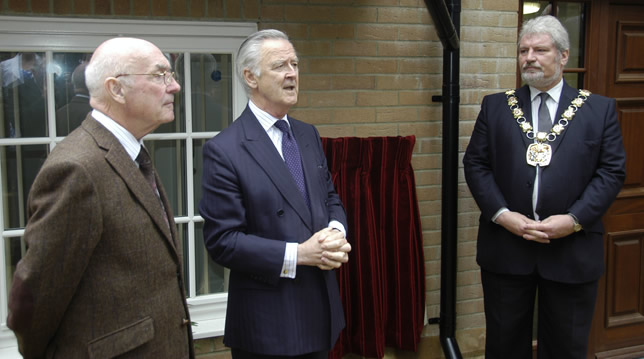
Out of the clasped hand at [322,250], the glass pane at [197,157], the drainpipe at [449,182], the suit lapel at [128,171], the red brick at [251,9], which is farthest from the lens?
the drainpipe at [449,182]

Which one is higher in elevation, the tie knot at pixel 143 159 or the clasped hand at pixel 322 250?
the tie knot at pixel 143 159

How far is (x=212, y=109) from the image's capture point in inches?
126

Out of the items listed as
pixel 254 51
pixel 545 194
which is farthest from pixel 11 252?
pixel 545 194

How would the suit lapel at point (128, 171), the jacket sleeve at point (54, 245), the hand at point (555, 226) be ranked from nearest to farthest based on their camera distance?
the jacket sleeve at point (54, 245) → the suit lapel at point (128, 171) → the hand at point (555, 226)

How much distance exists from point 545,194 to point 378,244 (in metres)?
0.96

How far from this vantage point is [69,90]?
2932 millimetres

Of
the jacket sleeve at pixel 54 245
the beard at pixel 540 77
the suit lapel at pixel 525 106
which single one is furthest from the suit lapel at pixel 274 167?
the beard at pixel 540 77

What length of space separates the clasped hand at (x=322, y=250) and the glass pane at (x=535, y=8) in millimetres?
2272

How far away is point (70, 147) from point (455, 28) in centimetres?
225

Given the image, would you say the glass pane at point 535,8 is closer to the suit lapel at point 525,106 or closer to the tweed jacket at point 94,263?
the suit lapel at point 525,106

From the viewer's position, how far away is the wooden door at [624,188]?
12.2 ft

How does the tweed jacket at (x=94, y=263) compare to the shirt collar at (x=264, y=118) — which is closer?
the tweed jacket at (x=94, y=263)

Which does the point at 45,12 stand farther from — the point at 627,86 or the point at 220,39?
the point at 627,86

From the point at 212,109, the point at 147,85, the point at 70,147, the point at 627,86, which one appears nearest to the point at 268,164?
the point at 147,85
